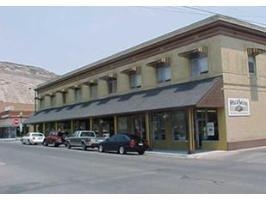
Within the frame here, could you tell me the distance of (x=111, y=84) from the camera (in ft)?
132

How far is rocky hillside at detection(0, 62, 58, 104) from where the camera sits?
448ft

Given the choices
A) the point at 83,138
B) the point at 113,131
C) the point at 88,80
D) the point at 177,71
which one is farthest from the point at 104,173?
the point at 88,80

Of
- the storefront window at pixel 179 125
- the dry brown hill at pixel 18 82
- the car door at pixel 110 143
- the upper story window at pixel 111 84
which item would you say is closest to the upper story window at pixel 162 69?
the storefront window at pixel 179 125

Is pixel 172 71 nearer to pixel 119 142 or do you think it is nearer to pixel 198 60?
pixel 198 60

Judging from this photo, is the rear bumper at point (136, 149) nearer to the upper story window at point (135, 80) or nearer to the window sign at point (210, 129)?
the window sign at point (210, 129)

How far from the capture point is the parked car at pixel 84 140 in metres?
33.6

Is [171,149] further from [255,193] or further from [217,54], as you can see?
[255,193]

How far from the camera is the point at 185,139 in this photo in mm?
29375

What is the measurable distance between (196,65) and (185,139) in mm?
5138

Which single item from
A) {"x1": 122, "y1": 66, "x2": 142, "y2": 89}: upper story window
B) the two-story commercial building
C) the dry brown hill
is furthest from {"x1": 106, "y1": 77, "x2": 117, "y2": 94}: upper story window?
the dry brown hill

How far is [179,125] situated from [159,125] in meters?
2.42

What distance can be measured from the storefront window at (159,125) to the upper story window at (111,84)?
7.84 metres

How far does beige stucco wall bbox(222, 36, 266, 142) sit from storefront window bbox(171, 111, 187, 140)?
12.4 feet

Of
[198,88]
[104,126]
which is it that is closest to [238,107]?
[198,88]
